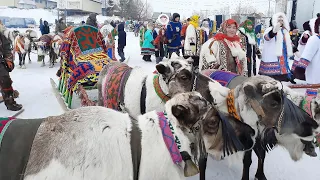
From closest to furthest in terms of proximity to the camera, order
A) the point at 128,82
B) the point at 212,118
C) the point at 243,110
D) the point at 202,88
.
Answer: the point at 212,118 → the point at 243,110 → the point at 202,88 → the point at 128,82

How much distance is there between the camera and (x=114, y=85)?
11.5ft

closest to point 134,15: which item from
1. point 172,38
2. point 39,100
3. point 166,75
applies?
point 172,38

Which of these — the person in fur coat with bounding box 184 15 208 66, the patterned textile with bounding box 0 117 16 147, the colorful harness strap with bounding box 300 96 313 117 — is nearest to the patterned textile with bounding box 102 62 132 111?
the patterned textile with bounding box 0 117 16 147

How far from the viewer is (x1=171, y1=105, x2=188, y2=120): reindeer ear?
1.65m

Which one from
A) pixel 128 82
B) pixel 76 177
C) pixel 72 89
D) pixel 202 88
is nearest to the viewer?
→ pixel 76 177

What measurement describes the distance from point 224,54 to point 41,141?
3.28m

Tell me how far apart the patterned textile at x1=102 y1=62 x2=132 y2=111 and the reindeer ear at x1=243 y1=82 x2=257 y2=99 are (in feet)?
4.84

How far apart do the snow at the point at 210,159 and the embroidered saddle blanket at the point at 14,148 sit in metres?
1.77

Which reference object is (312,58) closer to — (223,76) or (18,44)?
(223,76)

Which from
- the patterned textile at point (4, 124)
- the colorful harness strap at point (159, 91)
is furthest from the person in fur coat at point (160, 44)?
the patterned textile at point (4, 124)

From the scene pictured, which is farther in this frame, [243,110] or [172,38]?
[172,38]

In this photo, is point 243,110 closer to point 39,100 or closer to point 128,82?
point 128,82

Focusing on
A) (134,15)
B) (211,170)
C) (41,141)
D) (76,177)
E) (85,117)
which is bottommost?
(211,170)

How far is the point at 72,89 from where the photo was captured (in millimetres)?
4762
